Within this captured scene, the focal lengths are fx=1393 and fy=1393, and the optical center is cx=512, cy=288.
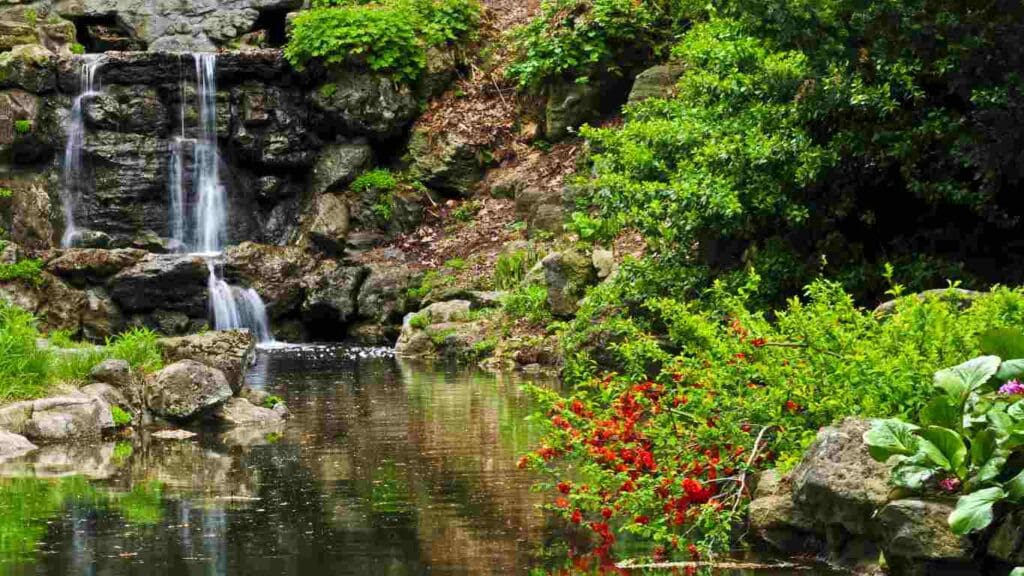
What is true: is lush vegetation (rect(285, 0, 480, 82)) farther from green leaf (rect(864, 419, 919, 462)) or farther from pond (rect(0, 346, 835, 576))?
green leaf (rect(864, 419, 919, 462))

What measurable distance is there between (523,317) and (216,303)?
668 cm

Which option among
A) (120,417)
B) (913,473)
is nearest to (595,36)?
(120,417)

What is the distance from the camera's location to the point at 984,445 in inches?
284

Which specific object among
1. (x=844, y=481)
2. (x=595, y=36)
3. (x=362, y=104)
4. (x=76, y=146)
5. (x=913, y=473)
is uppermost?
(x=595, y=36)

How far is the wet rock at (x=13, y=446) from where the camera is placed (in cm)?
1306

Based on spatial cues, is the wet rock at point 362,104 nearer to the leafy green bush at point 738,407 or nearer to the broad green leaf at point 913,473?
the leafy green bush at point 738,407

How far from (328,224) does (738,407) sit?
21.1 meters

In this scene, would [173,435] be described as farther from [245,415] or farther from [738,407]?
[738,407]

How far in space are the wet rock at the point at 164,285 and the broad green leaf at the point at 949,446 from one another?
20307 millimetres

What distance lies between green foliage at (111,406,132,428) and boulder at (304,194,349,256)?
1441 cm

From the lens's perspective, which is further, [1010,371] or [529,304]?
[529,304]

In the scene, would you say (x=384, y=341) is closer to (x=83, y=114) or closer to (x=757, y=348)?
(x=83, y=114)

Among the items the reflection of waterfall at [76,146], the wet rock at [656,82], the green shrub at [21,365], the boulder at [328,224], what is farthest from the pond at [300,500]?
the reflection of waterfall at [76,146]

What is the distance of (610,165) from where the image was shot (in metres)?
17.6
